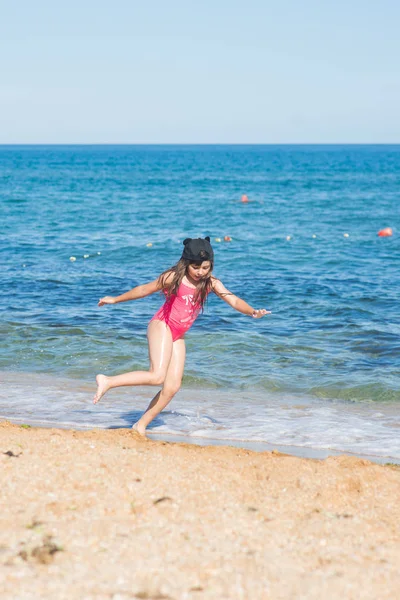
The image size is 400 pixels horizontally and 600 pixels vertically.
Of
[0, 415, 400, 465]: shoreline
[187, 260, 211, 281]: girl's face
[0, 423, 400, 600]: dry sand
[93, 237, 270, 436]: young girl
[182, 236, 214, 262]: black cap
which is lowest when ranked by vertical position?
[0, 415, 400, 465]: shoreline

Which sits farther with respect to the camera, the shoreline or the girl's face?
the shoreline

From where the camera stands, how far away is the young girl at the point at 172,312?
696 centimetres

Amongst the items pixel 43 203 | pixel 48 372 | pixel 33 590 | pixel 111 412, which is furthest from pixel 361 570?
pixel 43 203

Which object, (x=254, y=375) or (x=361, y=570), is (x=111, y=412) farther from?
(x=361, y=570)

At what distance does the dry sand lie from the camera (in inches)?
160

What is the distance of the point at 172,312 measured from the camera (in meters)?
7.10

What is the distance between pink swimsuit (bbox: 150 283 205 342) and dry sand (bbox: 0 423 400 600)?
117cm

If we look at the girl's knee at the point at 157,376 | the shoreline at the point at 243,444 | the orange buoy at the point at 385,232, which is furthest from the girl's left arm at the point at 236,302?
the orange buoy at the point at 385,232

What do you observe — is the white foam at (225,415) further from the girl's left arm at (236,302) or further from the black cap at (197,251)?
the black cap at (197,251)

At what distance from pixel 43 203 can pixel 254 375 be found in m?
32.7

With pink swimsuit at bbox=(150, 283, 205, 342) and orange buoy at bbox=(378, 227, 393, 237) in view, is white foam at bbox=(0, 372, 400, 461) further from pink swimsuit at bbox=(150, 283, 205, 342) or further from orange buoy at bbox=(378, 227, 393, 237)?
orange buoy at bbox=(378, 227, 393, 237)

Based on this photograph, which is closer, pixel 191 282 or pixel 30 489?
pixel 30 489

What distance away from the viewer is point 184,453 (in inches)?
256

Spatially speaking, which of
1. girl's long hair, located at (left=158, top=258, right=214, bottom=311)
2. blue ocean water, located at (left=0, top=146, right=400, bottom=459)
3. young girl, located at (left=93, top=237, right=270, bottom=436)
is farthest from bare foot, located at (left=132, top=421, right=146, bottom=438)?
girl's long hair, located at (left=158, top=258, right=214, bottom=311)
